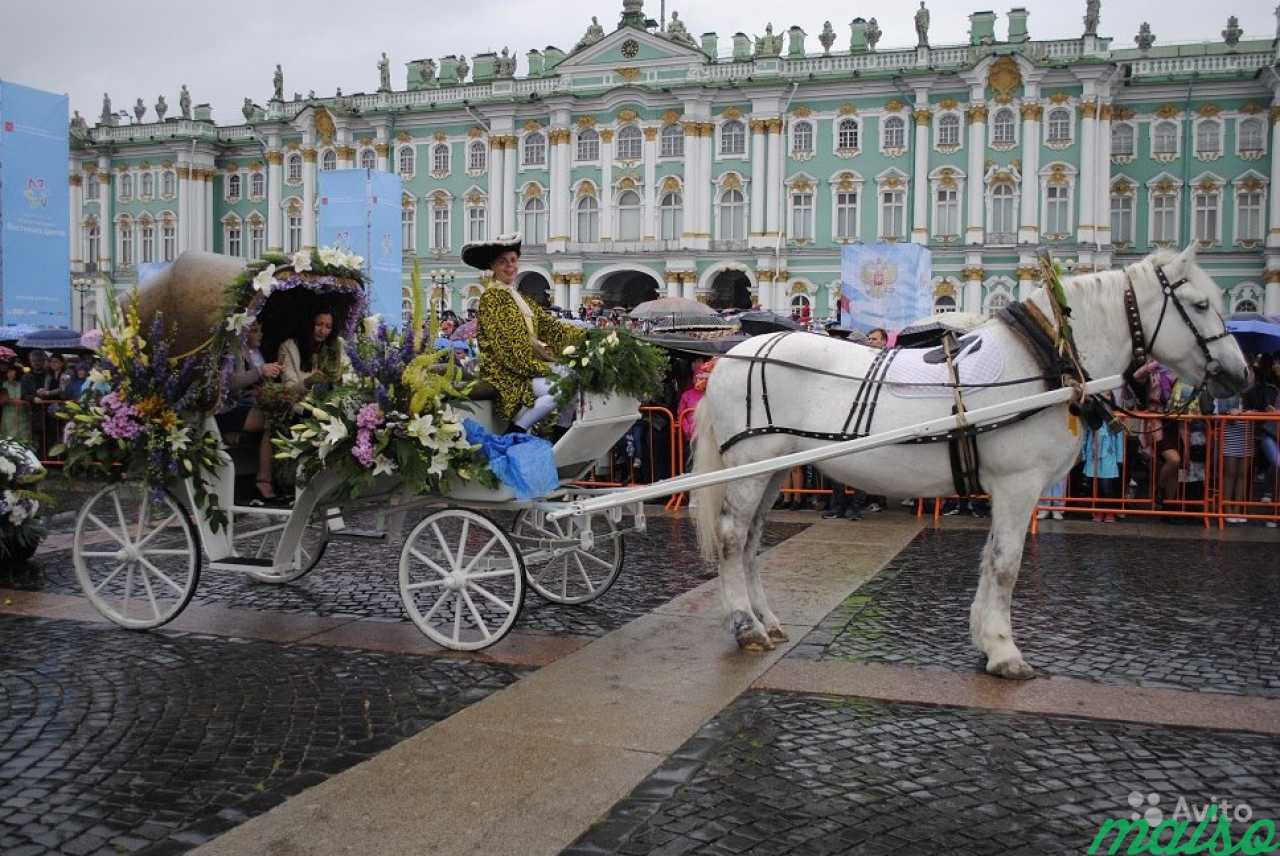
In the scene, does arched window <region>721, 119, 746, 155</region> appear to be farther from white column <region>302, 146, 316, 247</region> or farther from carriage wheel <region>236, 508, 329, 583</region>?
carriage wheel <region>236, 508, 329, 583</region>

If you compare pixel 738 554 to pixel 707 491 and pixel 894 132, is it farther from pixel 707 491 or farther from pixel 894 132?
pixel 894 132

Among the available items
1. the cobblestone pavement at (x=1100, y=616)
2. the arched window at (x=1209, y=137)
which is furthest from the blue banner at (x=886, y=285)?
the arched window at (x=1209, y=137)

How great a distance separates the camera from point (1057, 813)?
3.91 metres

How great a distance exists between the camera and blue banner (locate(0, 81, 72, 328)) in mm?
13594

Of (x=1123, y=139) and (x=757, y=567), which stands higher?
(x=1123, y=139)

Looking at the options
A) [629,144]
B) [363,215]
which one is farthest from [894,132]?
[363,215]

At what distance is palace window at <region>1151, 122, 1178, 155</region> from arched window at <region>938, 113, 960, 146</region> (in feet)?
22.8

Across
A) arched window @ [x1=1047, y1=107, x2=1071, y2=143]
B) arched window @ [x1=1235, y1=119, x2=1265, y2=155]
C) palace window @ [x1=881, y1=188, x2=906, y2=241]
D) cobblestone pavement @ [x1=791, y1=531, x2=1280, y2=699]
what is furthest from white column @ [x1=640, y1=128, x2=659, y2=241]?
cobblestone pavement @ [x1=791, y1=531, x2=1280, y2=699]

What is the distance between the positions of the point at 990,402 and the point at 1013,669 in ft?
4.26

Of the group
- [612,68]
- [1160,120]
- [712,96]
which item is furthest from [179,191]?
[1160,120]

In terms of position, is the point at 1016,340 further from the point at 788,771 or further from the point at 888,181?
the point at 888,181

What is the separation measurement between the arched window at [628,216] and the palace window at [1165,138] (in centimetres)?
1907

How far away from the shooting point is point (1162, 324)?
5.71 m

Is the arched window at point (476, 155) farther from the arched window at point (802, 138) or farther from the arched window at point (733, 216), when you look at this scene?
the arched window at point (802, 138)
